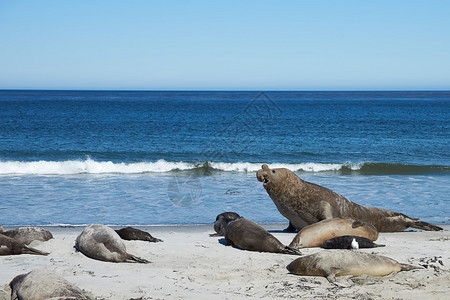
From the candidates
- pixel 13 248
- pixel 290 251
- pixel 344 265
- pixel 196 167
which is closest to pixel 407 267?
pixel 344 265

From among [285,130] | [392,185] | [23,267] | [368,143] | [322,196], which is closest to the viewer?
[23,267]

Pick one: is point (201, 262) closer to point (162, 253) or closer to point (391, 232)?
point (162, 253)

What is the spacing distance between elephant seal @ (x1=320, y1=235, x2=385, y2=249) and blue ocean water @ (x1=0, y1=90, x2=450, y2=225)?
256 cm

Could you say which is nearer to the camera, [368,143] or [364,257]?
[364,257]

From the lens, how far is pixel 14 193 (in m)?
13.9

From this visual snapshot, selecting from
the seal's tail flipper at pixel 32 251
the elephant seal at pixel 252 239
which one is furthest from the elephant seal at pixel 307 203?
the seal's tail flipper at pixel 32 251

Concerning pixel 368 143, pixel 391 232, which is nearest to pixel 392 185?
pixel 391 232

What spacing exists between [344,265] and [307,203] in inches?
124

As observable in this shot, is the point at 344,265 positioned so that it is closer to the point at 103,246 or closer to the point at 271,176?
the point at 103,246

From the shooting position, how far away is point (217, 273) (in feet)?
21.0

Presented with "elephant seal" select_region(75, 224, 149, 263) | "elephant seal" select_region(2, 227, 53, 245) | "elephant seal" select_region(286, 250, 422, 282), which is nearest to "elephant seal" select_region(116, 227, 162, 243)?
"elephant seal" select_region(75, 224, 149, 263)

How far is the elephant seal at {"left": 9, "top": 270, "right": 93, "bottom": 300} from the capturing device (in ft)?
16.4

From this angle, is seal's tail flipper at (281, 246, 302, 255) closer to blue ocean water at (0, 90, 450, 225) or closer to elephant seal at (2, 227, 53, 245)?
blue ocean water at (0, 90, 450, 225)

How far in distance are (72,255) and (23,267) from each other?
0.80 metres
